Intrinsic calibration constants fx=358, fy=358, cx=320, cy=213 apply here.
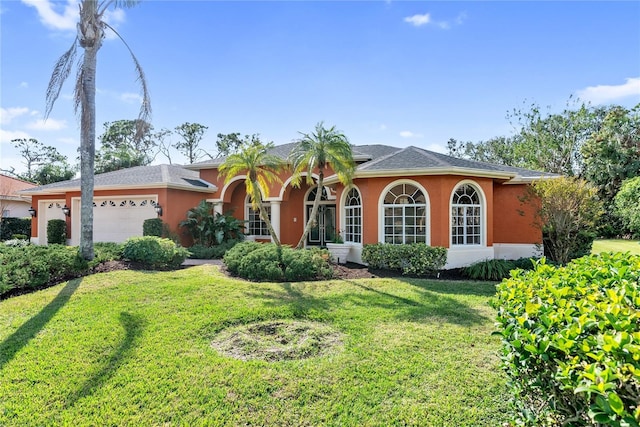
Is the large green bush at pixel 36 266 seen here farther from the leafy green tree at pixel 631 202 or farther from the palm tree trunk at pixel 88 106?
the leafy green tree at pixel 631 202

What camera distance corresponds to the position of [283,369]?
5.03m

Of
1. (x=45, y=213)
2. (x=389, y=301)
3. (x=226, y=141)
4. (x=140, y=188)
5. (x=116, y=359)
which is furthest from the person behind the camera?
(x=226, y=141)

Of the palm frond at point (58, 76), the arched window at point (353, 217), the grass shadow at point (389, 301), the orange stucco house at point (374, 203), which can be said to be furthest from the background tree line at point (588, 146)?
the palm frond at point (58, 76)

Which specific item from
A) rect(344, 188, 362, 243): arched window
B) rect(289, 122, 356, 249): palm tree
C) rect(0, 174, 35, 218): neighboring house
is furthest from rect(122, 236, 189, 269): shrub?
rect(0, 174, 35, 218): neighboring house

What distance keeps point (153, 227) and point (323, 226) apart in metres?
8.74

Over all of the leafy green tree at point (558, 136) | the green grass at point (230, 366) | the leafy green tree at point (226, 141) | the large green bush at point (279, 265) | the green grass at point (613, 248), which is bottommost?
the green grass at point (230, 366)

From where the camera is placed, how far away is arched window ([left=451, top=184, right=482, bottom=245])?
13430 millimetres

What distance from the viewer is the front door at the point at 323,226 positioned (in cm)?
2000

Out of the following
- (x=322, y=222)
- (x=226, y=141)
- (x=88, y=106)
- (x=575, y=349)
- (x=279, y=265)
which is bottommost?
(x=279, y=265)

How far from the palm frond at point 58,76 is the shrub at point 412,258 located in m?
12.7

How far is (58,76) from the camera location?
12547 millimetres

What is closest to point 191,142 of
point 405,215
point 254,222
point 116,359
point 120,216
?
point 120,216

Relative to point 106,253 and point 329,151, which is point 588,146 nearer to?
point 329,151

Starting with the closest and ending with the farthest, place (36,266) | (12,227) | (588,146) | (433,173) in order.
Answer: (36,266) < (433,173) < (12,227) < (588,146)
